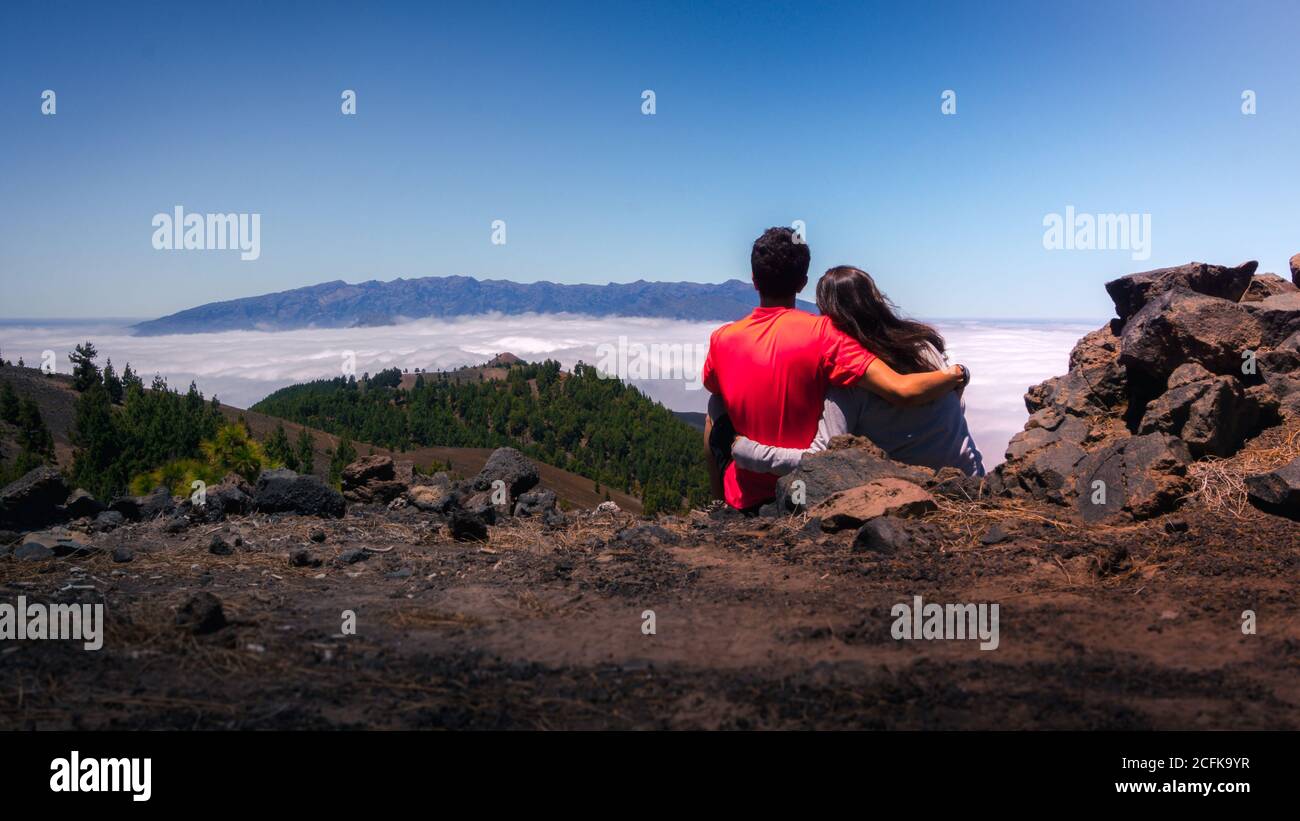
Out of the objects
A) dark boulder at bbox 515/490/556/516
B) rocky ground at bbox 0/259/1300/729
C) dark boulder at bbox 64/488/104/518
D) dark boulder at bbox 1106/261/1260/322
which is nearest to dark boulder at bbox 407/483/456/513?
rocky ground at bbox 0/259/1300/729

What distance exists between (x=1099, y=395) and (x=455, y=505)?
5.48m

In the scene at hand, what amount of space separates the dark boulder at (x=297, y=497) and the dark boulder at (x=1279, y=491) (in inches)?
264

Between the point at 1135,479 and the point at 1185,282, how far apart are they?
281cm

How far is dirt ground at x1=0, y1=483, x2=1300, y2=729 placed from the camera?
125 inches

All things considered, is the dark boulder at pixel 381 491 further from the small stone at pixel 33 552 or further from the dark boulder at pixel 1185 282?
the dark boulder at pixel 1185 282

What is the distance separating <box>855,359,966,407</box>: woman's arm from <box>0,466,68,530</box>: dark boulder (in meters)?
7.16

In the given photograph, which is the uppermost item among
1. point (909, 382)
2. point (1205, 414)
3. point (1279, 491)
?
point (909, 382)

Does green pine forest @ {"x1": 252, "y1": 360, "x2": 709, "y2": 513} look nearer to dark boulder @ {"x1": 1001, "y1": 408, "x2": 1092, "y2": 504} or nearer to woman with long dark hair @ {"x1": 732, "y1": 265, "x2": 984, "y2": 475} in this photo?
dark boulder @ {"x1": 1001, "y1": 408, "x2": 1092, "y2": 504}

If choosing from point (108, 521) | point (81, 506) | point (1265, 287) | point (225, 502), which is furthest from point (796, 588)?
point (81, 506)

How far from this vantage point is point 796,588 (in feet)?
15.7

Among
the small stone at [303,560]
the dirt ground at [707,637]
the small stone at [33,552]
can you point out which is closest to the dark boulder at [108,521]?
the small stone at [33,552]

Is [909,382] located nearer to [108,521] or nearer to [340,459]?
[108,521]
